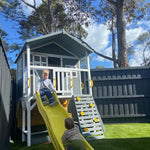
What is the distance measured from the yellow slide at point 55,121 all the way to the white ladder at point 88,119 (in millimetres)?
956

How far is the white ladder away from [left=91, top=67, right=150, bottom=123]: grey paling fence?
8.36 feet

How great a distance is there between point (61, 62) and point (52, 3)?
13450 mm

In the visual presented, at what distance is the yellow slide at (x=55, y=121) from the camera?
407cm

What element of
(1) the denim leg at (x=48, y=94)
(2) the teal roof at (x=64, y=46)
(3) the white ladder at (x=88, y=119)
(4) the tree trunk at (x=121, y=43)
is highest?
(4) the tree trunk at (x=121, y=43)

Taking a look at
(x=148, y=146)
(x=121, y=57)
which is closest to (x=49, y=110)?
(x=148, y=146)

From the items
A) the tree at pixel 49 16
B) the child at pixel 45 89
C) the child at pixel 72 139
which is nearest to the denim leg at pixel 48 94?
the child at pixel 45 89

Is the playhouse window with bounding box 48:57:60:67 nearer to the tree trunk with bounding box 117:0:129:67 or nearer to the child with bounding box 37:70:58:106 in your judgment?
the child with bounding box 37:70:58:106

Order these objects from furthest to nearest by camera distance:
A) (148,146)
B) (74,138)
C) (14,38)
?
(14,38) → (148,146) → (74,138)

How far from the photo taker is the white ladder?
19.1 ft

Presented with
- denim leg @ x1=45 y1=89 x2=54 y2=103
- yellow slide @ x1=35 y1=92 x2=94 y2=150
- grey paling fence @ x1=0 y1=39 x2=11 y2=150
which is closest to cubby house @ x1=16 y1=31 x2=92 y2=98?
denim leg @ x1=45 y1=89 x2=54 y2=103

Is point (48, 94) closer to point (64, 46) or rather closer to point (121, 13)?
point (64, 46)

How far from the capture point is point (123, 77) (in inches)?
372

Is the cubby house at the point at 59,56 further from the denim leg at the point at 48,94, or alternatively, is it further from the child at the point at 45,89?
the denim leg at the point at 48,94

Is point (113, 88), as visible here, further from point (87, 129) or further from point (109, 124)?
point (87, 129)
